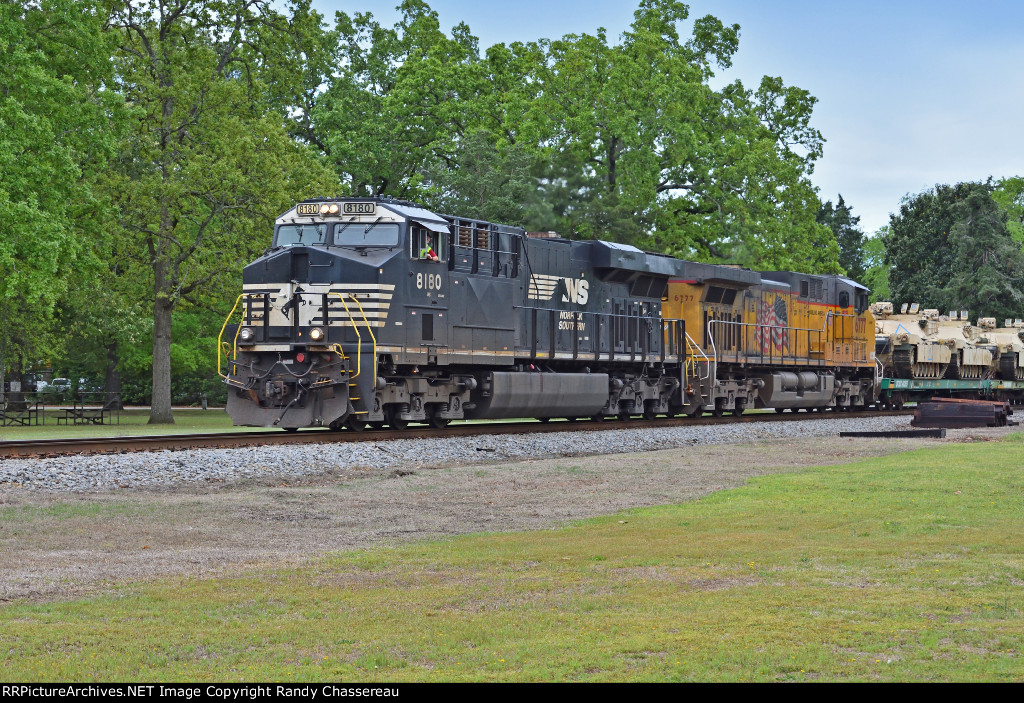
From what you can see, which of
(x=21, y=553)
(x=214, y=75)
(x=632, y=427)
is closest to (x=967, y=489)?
(x=21, y=553)

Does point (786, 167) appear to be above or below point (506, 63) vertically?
below

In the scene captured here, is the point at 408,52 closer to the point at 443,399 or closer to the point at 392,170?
the point at 392,170

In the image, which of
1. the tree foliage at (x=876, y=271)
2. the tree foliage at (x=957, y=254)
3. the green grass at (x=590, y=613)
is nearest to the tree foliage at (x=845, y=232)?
the tree foliage at (x=876, y=271)

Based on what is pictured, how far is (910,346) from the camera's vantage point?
41.3 meters

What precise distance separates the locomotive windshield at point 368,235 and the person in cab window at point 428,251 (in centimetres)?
59

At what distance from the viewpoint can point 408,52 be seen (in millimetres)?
54156

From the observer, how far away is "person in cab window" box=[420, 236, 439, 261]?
22.5m

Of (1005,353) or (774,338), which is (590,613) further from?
(1005,353)

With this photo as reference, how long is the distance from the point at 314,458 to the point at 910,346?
28811mm

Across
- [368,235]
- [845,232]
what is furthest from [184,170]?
[845,232]

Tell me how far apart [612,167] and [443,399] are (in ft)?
90.2

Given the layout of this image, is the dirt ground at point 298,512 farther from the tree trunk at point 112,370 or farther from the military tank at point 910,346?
the tree trunk at point 112,370

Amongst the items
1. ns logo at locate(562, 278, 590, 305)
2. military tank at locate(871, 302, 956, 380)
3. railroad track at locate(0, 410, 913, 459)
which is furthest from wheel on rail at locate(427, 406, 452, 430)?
military tank at locate(871, 302, 956, 380)

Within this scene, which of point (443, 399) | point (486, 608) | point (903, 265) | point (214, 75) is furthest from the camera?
point (903, 265)
